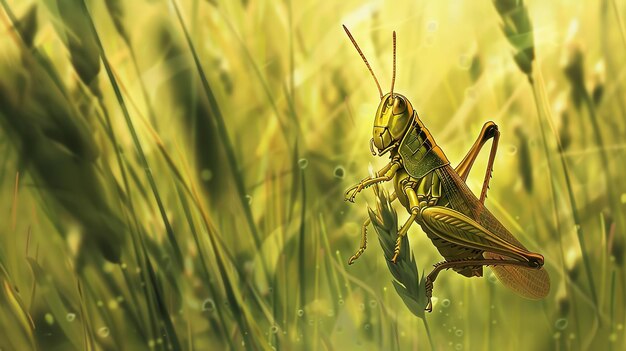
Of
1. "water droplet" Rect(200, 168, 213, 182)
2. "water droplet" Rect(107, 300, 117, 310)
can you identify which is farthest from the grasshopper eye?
"water droplet" Rect(107, 300, 117, 310)

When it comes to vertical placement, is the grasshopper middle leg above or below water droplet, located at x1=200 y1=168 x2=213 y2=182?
below

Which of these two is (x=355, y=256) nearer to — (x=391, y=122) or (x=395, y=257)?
(x=395, y=257)

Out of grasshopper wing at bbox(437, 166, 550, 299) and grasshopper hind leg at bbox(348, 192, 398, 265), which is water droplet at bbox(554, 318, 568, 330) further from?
grasshopper hind leg at bbox(348, 192, 398, 265)

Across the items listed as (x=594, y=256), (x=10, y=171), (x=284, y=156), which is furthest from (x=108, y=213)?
(x=594, y=256)

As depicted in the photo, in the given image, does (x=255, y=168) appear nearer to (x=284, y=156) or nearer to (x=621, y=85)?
(x=284, y=156)

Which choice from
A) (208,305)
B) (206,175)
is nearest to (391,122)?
(206,175)

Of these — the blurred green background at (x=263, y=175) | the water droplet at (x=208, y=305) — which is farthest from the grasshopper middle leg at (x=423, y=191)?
the water droplet at (x=208, y=305)

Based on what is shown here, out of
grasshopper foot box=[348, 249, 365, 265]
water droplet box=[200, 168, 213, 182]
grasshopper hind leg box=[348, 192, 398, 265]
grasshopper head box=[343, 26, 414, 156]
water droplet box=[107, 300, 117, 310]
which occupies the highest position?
water droplet box=[200, 168, 213, 182]
